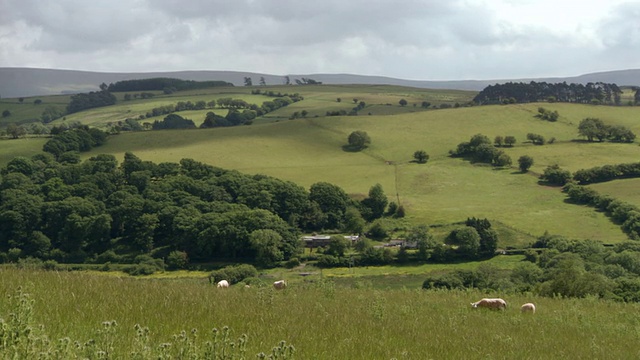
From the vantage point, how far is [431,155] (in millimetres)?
139875

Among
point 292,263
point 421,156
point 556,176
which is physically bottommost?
point 292,263

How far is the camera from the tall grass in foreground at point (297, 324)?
9781mm

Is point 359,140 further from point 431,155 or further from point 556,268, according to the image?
point 556,268

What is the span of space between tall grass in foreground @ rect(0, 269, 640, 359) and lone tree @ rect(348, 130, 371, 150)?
5058 inches

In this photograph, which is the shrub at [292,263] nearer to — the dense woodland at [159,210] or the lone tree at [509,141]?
the dense woodland at [159,210]

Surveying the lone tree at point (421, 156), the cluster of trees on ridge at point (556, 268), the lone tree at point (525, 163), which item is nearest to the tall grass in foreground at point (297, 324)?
the cluster of trees on ridge at point (556, 268)

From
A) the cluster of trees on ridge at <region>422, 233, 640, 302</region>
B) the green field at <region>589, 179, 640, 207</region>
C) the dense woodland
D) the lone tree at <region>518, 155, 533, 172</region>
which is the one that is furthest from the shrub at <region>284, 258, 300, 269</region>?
the lone tree at <region>518, 155, 533, 172</region>

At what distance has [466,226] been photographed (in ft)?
308

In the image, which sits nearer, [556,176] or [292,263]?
[292,263]

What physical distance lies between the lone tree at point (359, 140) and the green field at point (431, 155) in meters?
2.50

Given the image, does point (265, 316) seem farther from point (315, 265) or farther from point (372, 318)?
point (315, 265)

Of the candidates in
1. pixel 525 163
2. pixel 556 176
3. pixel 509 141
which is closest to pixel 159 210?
pixel 525 163

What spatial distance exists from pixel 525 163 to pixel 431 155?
880 inches

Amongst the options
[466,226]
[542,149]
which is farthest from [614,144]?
[466,226]
